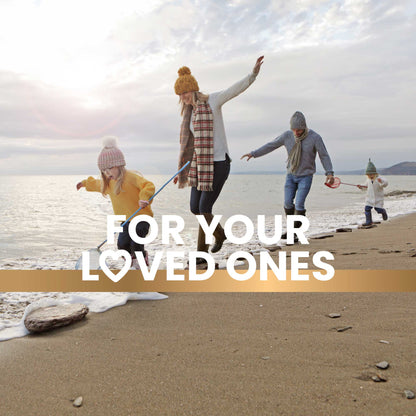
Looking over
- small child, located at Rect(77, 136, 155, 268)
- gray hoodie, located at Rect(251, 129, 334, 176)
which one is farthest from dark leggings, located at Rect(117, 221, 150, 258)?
gray hoodie, located at Rect(251, 129, 334, 176)

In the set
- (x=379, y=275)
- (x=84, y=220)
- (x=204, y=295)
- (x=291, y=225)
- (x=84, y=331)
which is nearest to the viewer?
(x=84, y=331)

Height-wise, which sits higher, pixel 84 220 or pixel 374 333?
pixel 84 220

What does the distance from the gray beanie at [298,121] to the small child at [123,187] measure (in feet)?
9.51

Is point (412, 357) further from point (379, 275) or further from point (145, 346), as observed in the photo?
point (379, 275)

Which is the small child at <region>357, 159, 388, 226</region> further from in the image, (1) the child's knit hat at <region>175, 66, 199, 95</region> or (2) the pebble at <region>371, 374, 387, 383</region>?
(2) the pebble at <region>371, 374, 387, 383</region>

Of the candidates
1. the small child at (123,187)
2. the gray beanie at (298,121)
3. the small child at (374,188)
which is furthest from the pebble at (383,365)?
the small child at (374,188)

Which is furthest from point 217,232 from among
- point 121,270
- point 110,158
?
point 110,158

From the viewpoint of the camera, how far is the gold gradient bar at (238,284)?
3.38 meters

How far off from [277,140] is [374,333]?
451cm

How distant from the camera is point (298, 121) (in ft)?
20.2

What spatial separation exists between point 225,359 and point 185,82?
10.5 ft

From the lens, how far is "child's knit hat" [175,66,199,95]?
4.44 metres

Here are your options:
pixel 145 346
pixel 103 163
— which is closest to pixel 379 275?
pixel 145 346

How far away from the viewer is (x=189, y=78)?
4.45 metres
